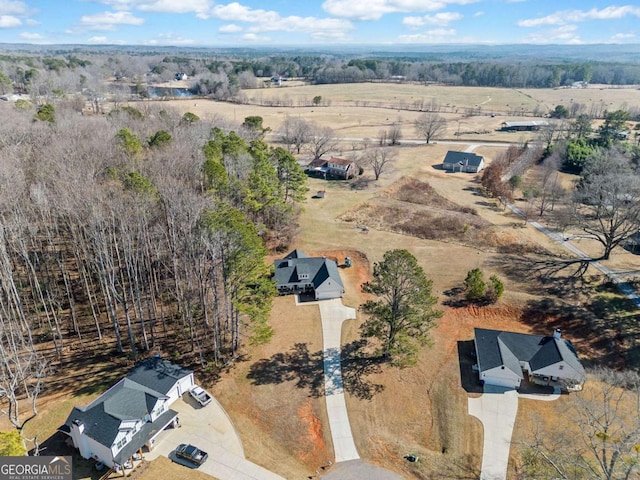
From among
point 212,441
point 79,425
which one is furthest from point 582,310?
point 79,425

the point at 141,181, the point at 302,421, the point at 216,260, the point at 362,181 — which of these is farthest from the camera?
the point at 362,181

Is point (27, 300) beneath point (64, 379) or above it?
above

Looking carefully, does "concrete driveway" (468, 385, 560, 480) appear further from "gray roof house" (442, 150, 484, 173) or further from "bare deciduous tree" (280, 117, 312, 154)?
"bare deciduous tree" (280, 117, 312, 154)

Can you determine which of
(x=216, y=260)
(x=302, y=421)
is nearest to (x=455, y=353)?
(x=302, y=421)

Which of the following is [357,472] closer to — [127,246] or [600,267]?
[127,246]

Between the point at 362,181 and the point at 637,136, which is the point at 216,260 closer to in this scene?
the point at 362,181

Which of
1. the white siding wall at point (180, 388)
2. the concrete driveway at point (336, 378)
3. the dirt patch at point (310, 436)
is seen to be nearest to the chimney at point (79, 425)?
the white siding wall at point (180, 388)

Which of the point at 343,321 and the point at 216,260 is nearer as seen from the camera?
the point at 216,260
